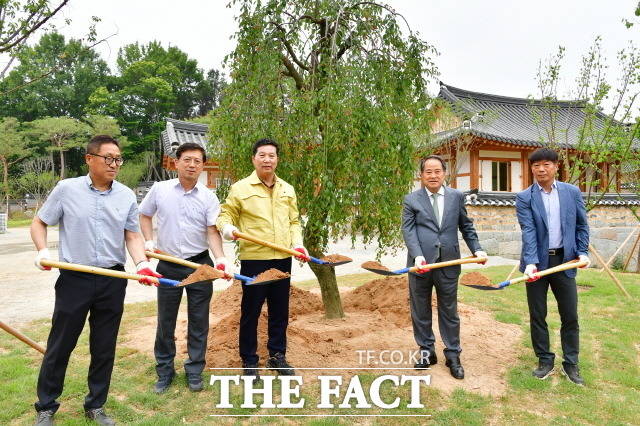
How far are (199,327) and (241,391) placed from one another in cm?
64

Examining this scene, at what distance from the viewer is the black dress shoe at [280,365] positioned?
397 cm

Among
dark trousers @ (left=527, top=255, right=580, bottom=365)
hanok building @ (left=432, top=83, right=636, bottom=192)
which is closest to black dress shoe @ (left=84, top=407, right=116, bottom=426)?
dark trousers @ (left=527, top=255, right=580, bottom=365)

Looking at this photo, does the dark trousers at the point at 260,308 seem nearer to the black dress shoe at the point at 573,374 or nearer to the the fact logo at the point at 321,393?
the the fact logo at the point at 321,393

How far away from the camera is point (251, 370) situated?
153 inches

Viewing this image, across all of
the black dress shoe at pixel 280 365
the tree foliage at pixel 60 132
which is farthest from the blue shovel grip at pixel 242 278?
the tree foliage at pixel 60 132

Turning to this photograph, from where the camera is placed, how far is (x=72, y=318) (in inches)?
121

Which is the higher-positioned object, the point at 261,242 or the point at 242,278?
the point at 261,242

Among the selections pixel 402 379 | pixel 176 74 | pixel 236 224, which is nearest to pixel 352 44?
pixel 236 224

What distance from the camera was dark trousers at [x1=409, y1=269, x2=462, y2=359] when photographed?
4.11m

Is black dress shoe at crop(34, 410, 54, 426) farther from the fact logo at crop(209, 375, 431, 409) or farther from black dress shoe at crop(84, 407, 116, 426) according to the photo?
the fact logo at crop(209, 375, 431, 409)

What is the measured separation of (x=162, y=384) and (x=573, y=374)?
368cm

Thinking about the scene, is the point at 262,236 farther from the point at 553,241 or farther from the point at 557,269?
the point at 553,241

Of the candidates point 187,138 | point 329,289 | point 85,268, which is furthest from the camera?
point 187,138

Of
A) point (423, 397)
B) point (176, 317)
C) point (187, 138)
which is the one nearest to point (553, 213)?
point (423, 397)
